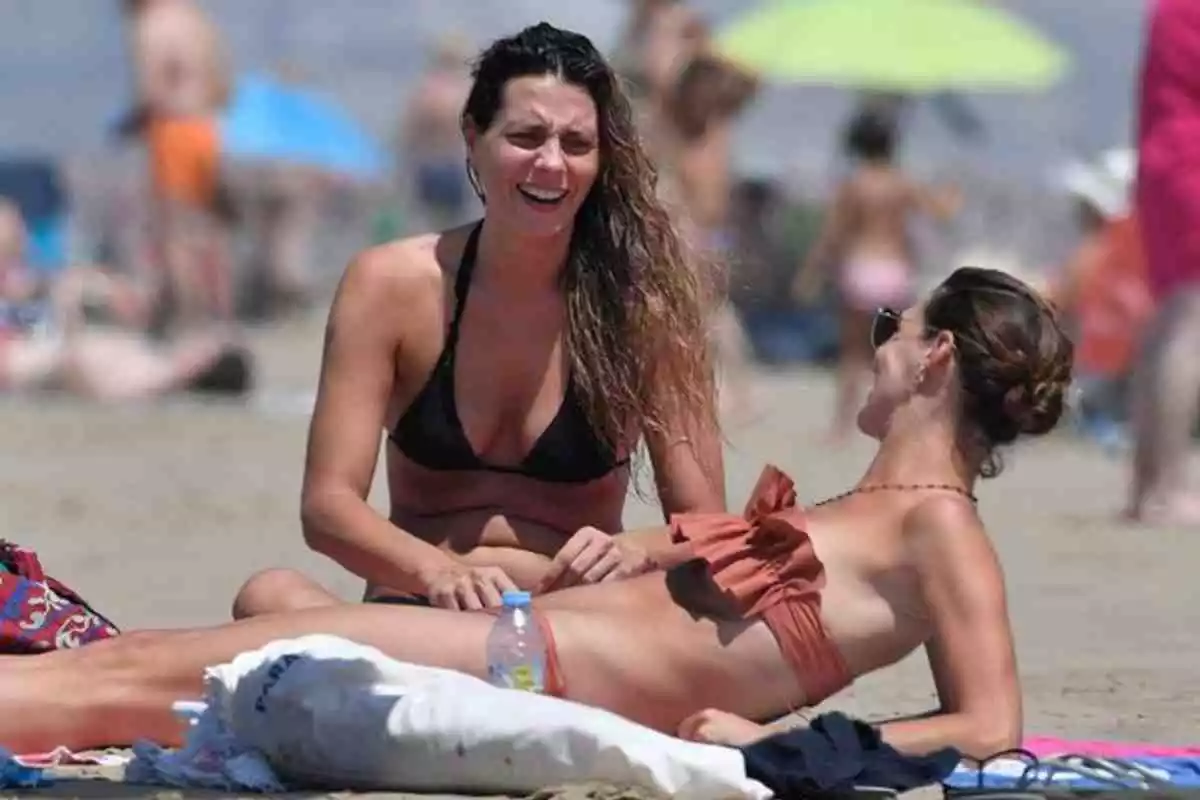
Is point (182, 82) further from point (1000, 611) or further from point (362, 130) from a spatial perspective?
point (1000, 611)

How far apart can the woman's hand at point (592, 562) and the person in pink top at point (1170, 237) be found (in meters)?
3.91

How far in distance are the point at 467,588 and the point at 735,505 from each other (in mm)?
4058

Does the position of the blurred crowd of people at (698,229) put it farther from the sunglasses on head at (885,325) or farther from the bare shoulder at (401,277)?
the sunglasses on head at (885,325)

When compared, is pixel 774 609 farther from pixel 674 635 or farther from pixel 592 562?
pixel 592 562

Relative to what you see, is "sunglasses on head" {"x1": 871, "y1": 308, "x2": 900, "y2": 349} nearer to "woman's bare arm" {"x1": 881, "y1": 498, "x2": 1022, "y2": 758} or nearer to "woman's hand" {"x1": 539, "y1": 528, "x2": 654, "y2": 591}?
"woman's bare arm" {"x1": 881, "y1": 498, "x2": 1022, "y2": 758}

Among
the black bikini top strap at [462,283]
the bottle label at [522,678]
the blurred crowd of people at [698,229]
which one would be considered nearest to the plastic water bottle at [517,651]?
the bottle label at [522,678]

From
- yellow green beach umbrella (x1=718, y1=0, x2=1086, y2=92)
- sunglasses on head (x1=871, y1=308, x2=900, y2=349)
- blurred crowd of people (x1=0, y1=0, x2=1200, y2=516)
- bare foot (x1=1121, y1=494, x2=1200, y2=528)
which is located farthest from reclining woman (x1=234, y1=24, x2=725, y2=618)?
yellow green beach umbrella (x1=718, y1=0, x2=1086, y2=92)

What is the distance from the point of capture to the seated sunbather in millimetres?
4125

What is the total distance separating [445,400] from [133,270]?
46.6ft

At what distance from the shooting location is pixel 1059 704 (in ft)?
16.3

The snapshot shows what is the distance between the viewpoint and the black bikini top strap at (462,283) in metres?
4.66

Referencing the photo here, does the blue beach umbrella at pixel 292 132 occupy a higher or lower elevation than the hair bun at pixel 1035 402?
higher

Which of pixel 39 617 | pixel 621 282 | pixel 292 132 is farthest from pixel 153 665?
pixel 292 132

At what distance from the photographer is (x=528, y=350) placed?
471cm
